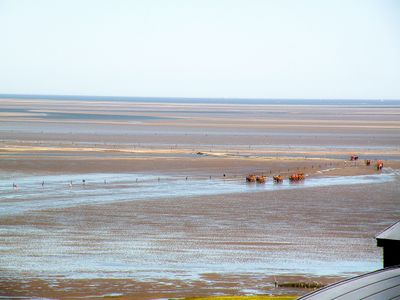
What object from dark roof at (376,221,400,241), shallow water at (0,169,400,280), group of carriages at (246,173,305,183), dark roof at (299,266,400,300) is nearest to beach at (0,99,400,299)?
shallow water at (0,169,400,280)

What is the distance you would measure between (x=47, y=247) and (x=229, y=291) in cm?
938

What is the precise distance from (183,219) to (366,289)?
85.3ft

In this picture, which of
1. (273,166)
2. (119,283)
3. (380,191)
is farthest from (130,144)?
(119,283)

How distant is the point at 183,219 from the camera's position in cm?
4100

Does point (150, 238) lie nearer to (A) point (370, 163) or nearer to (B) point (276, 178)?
(B) point (276, 178)

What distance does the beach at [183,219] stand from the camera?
28.9 metres

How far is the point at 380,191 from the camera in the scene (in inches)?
2087

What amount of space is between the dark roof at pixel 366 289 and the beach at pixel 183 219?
1084cm

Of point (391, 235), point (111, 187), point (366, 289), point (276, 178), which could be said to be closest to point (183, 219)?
point (111, 187)

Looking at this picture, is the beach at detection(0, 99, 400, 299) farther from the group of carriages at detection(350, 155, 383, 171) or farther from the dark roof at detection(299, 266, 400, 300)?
the dark roof at detection(299, 266, 400, 300)

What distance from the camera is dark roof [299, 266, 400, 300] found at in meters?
14.8

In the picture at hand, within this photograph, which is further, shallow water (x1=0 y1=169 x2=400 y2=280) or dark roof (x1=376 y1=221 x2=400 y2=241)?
shallow water (x1=0 y1=169 x2=400 y2=280)

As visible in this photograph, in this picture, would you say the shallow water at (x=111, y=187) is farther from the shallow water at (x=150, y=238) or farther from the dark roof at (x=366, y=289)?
the dark roof at (x=366, y=289)

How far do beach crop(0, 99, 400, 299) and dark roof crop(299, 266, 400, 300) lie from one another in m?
10.8
